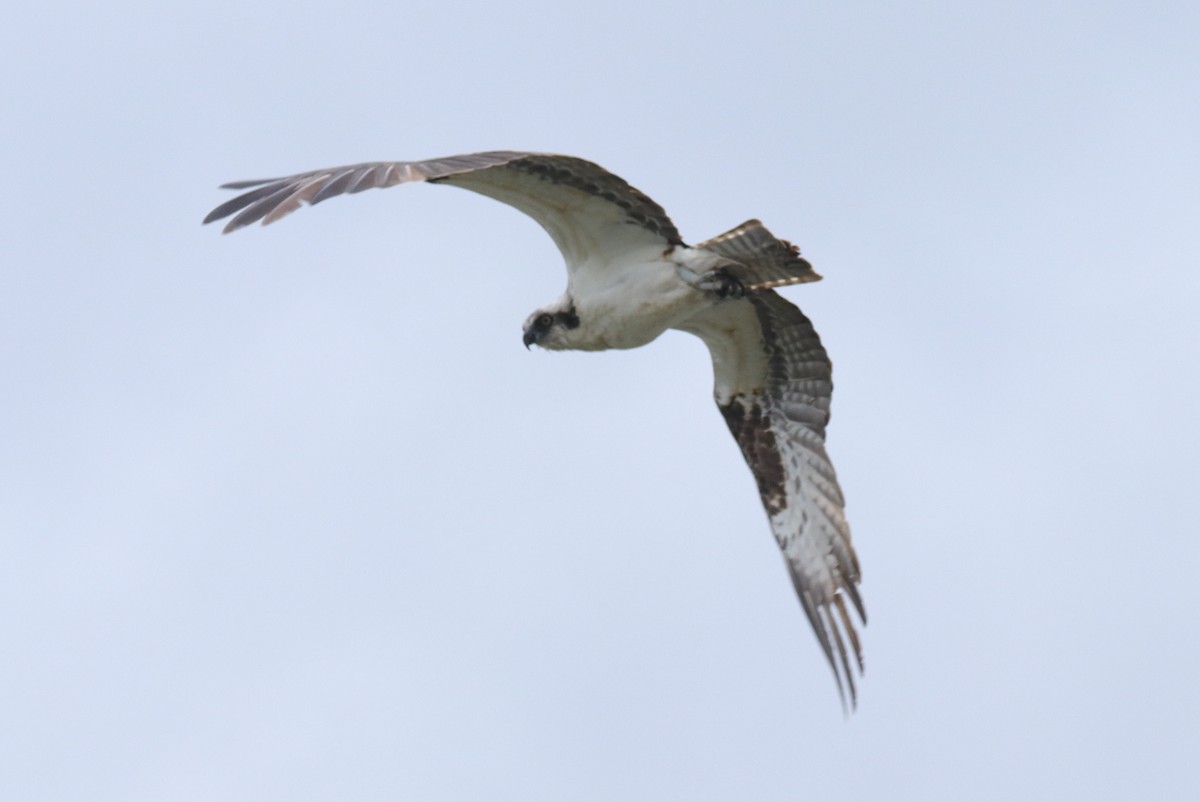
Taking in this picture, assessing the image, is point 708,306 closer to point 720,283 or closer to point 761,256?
point 720,283

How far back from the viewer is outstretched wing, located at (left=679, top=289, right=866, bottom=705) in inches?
559

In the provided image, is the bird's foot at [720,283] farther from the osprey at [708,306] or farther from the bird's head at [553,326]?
the bird's head at [553,326]

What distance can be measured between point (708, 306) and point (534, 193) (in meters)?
1.74

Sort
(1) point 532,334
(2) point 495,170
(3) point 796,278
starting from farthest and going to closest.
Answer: (1) point 532,334 < (3) point 796,278 < (2) point 495,170

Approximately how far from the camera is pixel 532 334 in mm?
13961

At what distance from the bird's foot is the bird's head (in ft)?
3.31

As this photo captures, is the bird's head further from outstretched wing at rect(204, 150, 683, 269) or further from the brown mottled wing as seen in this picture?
the brown mottled wing

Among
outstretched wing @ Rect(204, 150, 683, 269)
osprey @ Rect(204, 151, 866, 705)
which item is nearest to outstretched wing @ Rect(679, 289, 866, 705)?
osprey @ Rect(204, 151, 866, 705)

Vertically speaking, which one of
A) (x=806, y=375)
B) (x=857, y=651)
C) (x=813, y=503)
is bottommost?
(x=857, y=651)

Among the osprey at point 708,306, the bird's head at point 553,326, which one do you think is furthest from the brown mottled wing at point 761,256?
the bird's head at point 553,326

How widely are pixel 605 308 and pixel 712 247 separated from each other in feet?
3.17

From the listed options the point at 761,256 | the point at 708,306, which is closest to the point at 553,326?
the point at 708,306

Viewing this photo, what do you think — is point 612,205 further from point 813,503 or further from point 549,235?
point 813,503

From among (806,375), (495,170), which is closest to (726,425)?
(806,375)
